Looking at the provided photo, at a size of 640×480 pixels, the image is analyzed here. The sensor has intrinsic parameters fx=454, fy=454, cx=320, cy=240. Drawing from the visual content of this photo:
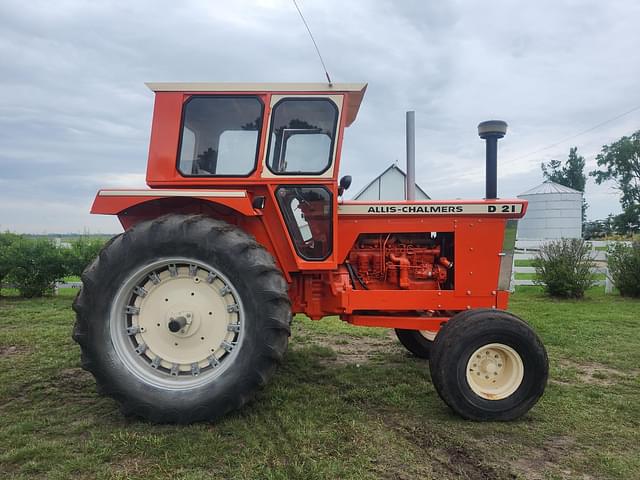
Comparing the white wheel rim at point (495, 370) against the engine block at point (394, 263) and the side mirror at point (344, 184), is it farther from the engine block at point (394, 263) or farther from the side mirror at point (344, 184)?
the side mirror at point (344, 184)

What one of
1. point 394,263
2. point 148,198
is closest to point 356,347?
point 394,263

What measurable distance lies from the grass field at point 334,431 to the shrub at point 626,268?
498 centimetres

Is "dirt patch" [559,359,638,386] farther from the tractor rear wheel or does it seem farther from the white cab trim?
the white cab trim

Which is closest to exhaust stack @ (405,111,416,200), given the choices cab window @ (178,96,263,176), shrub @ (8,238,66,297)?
cab window @ (178,96,263,176)

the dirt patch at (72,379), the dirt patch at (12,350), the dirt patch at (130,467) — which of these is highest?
the dirt patch at (12,350)

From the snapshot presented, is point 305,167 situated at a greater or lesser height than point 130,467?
greater

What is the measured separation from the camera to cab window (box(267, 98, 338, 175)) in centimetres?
360

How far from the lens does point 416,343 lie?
16.1 feet

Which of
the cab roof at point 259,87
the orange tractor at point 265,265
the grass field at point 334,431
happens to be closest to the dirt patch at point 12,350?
the grass field at point 334,431

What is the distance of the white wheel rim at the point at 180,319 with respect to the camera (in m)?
3.28

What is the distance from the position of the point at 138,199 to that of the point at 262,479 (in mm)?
2091

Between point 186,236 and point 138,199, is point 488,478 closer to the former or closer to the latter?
point 186,236

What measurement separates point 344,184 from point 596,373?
3.08 m

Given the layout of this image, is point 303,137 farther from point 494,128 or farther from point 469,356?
point 469,356
